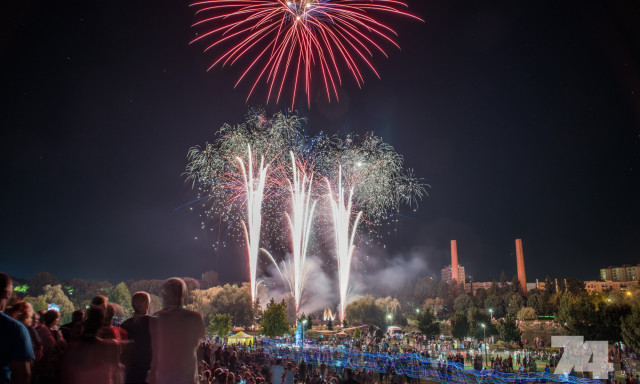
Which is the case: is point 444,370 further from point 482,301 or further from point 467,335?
point 482,301

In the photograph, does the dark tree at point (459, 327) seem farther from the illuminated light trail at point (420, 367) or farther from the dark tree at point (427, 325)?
the illuminated light trail at point (420, 367)

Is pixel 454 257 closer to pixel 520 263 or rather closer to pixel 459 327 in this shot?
pixel 520 263

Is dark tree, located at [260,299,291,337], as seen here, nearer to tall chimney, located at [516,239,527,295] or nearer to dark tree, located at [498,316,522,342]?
dark tree, located at [498,316,522,342]

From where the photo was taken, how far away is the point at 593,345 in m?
35.0

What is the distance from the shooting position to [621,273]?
489 feet

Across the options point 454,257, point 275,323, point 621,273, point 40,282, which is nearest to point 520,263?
point 454,257

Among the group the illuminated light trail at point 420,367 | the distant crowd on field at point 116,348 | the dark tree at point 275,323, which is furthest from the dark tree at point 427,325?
the distant crowd on field at point 116,348

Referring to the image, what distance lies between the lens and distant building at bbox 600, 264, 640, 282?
5531 inches

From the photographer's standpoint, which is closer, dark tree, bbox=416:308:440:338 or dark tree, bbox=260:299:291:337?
dark tree, bbox=260:299:291:337

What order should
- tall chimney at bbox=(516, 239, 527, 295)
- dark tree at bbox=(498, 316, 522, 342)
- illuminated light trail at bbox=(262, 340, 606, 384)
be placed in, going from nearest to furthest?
illuminated light trail at bbox=(262, 340, 606, 384), dark tree at bbox=(498, 316, 522, 342), tall chimney at bbox=(516, 239, 527, 295)

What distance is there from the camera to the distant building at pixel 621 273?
461 feet

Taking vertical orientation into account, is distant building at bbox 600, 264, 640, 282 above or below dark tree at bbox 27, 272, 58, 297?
below

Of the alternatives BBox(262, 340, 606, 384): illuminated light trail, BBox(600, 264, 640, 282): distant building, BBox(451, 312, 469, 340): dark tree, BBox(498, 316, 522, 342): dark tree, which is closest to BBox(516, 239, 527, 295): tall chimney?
BBox(600, 264, 640, 282): distant building

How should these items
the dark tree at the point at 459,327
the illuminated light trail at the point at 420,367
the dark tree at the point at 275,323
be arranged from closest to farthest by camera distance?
1. the illuminated light trail at the point at 420,367
2. the dark tree at the point at 275,323
3. the dark tree at the point at 459,327
